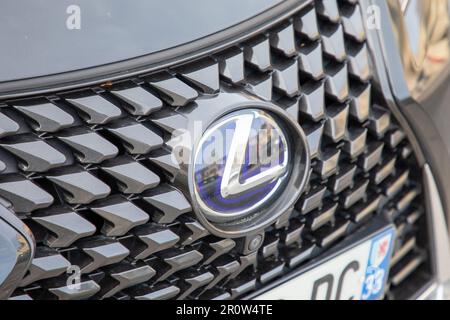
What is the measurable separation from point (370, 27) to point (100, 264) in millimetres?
772

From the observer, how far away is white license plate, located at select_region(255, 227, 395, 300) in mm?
1642

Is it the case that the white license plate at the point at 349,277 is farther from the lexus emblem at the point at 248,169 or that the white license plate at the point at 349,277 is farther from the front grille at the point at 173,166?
the lexus emblem at the point at 248,169

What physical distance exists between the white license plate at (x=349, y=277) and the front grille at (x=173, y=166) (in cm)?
5

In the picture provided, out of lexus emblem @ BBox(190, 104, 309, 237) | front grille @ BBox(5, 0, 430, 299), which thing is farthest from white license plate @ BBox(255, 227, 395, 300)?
lexus emblem @ BBox(190, 104, 309, 237)

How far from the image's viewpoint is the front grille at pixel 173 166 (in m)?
1.31

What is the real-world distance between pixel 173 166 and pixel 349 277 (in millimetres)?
588

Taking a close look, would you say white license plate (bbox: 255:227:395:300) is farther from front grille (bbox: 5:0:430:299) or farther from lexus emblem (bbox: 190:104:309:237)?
lexus emblem (bbox: 190:104:309:237)

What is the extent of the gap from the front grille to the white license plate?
0.16 feet

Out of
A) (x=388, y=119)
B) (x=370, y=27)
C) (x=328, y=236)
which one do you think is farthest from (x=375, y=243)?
(x=370, y=27)

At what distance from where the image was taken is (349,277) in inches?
68.6

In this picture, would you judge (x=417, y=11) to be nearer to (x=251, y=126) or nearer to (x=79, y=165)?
(x=251, y=126)

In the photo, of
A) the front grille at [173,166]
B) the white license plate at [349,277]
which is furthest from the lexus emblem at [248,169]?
the white license plate at [349,277]

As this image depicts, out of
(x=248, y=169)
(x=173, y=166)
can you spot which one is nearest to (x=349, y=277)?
(x=248, y=169)

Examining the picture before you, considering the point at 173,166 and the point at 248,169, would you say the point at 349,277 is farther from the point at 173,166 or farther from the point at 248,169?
the point at 173,166
